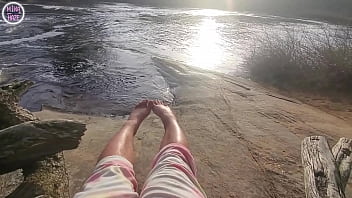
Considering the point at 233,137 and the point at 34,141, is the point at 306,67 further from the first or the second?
the point at 34,141

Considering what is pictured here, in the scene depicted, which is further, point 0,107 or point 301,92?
point 301,92

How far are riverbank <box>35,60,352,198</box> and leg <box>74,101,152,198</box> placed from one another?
1.13 metres

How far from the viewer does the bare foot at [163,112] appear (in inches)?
122

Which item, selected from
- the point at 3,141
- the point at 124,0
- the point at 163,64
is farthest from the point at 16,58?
the point at 124,0

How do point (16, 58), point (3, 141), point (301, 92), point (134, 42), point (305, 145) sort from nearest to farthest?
point (3, 141) < point (305, 145) < point (301, 92) < point (16, 58) < point (134, 42)

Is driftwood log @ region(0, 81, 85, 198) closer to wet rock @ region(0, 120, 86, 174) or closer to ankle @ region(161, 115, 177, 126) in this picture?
wet rock @ region(0, 120, 86, 174)

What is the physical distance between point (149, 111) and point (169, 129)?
669mm

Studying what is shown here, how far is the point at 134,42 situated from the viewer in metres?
14.0

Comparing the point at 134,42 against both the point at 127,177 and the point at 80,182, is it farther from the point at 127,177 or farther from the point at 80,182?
the point at 127,177

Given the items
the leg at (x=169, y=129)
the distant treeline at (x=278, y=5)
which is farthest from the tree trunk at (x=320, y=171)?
the distant treeline at (x=278, y=5)

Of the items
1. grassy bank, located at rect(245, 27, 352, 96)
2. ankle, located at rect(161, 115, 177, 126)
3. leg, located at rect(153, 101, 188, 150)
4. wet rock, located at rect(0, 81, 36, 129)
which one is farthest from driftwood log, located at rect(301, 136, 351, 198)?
grassy bank, located at rect(245, 27, 352, 96)

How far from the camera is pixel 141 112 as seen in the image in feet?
10.7

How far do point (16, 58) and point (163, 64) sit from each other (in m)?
4.26

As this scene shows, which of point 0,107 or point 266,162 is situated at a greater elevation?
point 0,107
